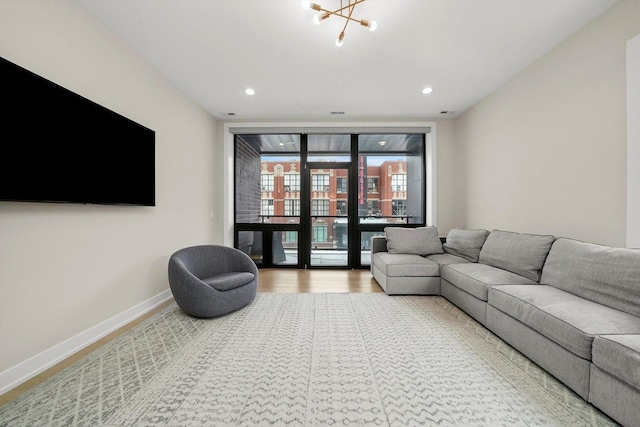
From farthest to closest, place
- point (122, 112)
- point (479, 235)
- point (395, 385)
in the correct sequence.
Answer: point (479, 235) < point (122, 112) < point (395, 385)

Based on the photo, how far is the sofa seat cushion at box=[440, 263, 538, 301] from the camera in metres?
2.41

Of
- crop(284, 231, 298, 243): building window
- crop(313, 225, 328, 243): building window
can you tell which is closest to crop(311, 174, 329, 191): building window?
crop(313, 225, 328, 243): building window

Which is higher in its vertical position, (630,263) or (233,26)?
(233,26)

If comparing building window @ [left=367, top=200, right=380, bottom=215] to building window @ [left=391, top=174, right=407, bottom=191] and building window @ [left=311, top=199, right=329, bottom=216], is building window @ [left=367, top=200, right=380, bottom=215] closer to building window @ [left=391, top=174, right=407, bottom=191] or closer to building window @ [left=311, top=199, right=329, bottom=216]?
building window @ [left=391, top=174, right=407, bottom=191]

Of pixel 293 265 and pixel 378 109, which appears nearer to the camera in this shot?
pixel 378 109

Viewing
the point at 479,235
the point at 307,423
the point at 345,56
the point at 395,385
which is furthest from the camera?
the point at 479,235

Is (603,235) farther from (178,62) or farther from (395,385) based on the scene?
(178,62)

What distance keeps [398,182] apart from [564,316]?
3.57 m

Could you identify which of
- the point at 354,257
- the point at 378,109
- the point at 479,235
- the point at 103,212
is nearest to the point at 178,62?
the point at 103,212

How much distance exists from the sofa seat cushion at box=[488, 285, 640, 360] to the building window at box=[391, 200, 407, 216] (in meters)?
2.79

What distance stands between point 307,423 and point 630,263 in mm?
2403

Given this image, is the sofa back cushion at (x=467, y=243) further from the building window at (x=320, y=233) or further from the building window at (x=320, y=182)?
the building window at (x=320, y=182)

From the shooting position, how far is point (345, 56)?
9.09 ft

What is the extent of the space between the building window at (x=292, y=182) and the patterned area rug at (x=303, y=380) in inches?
114
